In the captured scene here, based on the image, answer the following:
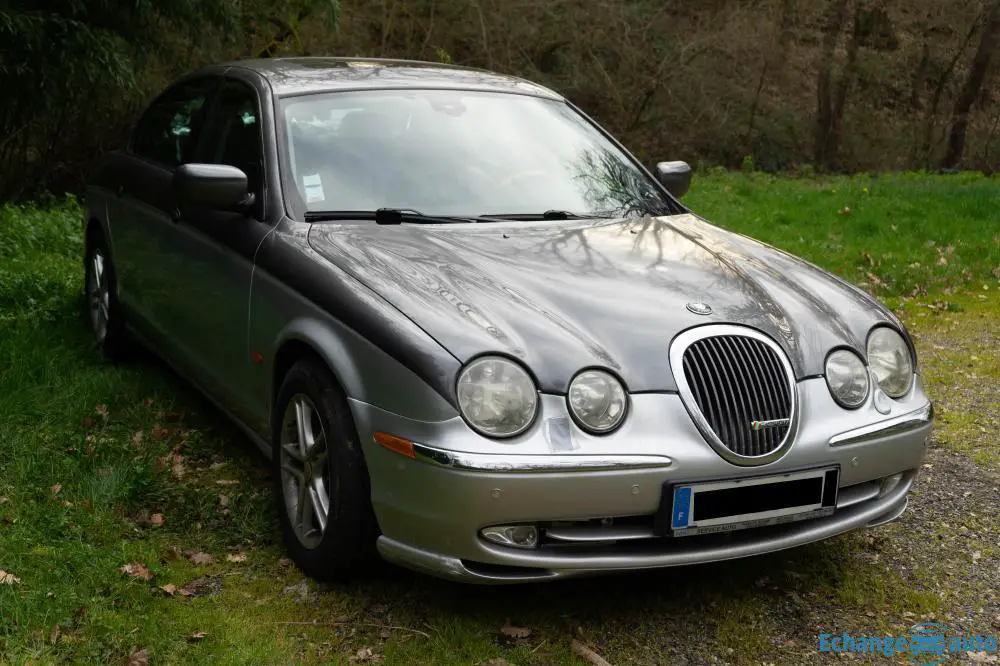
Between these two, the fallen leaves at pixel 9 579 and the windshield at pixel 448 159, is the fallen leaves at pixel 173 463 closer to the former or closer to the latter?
the fallen leaves at pixel 9 579

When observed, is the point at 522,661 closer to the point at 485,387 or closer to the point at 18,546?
the point at 485,387

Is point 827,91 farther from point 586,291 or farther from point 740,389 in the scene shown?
point 740,389

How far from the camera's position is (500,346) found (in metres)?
3.13

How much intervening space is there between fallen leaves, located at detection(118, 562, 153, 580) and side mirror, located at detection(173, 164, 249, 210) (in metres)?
1.29

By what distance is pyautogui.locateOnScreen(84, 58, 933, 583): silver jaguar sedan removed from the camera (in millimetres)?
3076

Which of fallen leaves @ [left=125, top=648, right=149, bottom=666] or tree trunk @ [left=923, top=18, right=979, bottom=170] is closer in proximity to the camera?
fallen leaves @ [left=125, top=648, right=149, bottom=666]

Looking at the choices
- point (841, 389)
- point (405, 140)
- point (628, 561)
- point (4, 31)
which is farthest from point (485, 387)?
point (4, 31)

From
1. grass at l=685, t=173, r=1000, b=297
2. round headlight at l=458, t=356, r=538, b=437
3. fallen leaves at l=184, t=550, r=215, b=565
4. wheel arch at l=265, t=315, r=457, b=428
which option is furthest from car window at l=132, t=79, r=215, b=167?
grass at l=685, t=173, r=1000, b=297

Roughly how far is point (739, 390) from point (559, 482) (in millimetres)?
637

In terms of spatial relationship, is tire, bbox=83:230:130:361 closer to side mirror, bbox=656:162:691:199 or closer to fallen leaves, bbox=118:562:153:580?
fallen leaves, bbox=118:562:153:580

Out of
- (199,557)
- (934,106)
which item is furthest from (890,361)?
(934,106)

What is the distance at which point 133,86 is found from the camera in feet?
29.7

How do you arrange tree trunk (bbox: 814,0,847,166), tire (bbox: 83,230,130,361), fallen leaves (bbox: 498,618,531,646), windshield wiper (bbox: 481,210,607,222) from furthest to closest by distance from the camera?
tree trunk (bbox: 814,0,847,166) < tire (bbox: 83,230,130,361) < windshield wiper (bbox: 481,210,607,222) < fallen leaves (bbox: 498,618,531,646)

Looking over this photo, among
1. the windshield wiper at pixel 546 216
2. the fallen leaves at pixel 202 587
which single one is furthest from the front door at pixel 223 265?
the windshield wiper at pixel 546 216
